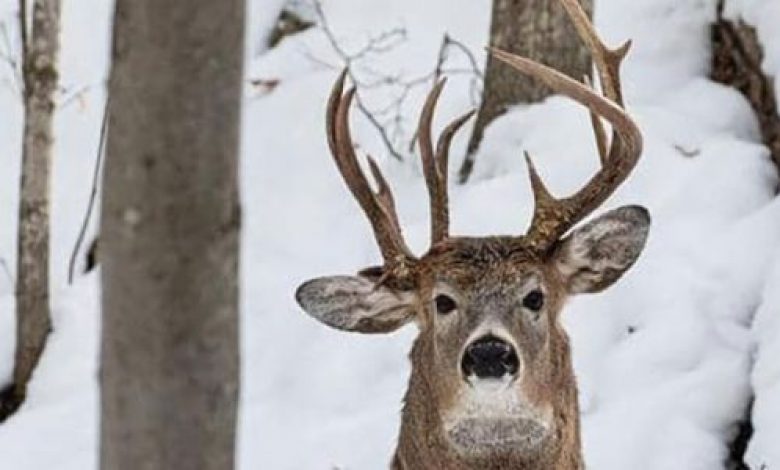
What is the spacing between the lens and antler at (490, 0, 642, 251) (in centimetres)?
513

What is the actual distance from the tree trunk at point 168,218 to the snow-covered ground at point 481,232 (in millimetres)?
4734

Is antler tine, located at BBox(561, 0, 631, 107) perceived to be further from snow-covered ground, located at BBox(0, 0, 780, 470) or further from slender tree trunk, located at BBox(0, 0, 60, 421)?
slender tree trunk, located at BBox(0, 0, 60, 421)

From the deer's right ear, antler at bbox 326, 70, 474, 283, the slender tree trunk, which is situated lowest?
the slender tree trunk

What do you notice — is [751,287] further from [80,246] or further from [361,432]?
[80,246]

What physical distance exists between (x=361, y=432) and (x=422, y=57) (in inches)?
127

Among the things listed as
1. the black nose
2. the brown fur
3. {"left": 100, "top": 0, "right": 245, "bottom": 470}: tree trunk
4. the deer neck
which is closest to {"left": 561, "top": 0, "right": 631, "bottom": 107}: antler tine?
the brown fur

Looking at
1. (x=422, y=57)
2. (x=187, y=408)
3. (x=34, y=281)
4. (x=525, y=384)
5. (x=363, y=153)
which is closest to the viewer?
(x=187, y=408)

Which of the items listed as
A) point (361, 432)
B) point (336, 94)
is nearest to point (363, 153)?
point (361, 432)

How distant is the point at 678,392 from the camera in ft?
24.1

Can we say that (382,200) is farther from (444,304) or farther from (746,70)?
→ (746,70)

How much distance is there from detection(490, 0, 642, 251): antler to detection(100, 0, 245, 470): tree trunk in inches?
115

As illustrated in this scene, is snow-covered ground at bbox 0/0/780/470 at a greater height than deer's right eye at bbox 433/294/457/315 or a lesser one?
lesser

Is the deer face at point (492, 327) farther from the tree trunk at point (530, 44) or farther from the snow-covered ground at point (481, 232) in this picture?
the tree trunk at point (530, 44)

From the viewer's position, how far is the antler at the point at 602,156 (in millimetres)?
5133
